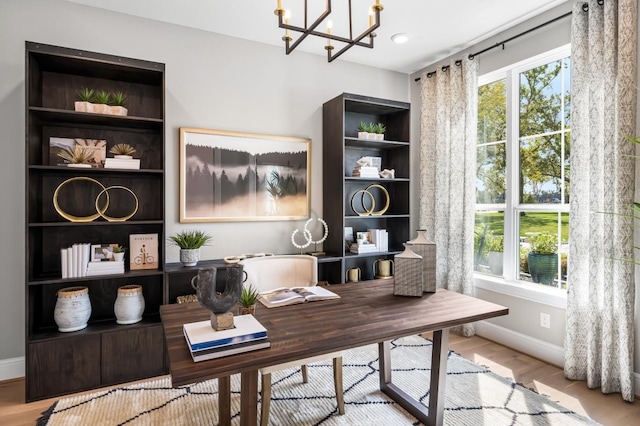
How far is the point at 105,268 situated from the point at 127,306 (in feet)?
1.01

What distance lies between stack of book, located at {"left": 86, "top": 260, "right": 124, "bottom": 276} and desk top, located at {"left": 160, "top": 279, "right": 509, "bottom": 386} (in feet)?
3.45

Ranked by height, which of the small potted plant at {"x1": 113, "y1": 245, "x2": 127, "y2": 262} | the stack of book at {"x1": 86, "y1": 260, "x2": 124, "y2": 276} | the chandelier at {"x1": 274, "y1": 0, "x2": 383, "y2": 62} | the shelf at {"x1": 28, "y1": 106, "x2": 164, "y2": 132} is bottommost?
the stack of book at {"x1": 86, "y1": 260, "x2": 124, "y2": 276}

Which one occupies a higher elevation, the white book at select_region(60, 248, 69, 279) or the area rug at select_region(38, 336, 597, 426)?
the white book at select_region(60, 248, 69, 279)

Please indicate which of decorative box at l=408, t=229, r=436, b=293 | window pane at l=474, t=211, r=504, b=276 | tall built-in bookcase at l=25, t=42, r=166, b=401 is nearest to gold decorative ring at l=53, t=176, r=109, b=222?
tall built-in bookcase at l=25, t=42, r=166, b=401

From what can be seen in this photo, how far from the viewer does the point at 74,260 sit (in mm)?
2369

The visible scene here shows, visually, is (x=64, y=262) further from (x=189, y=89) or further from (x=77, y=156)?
(x=189, y=89)

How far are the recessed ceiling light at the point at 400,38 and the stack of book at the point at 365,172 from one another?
3.86 ft

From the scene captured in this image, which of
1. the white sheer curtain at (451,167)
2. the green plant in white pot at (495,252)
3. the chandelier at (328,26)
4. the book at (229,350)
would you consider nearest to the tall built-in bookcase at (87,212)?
the chandelier at (328,26)

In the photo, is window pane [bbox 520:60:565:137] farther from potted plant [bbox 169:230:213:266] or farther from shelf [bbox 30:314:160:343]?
shelf [bbox 30:314:160:343]

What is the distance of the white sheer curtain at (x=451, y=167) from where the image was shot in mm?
3268

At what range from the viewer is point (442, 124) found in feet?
11.7

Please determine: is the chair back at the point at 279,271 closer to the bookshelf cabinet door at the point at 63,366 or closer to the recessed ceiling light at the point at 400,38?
the bookshelf cabinet door at the point at 63,366

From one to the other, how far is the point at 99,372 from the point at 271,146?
7.17 ft

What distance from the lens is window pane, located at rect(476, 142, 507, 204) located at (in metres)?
3.23
